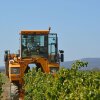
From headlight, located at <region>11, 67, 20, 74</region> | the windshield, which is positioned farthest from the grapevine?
the windshield

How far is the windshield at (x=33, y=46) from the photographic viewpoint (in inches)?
898

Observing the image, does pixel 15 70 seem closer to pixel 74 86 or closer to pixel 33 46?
pixel 33 46

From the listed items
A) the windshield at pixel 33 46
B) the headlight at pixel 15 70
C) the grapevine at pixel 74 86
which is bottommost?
the headlight at pixel 15 70

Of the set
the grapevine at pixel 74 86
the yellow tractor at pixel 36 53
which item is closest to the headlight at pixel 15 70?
the yellow tractor at pixel 36 53

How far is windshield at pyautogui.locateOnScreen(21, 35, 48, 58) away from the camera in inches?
898

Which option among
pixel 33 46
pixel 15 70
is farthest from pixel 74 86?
pixel 33 46

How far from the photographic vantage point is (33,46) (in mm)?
22906

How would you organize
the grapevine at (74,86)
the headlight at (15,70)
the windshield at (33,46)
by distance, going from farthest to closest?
the windshield at (33,46) → the headlight at (15,70) → the grapevine at (74,86)

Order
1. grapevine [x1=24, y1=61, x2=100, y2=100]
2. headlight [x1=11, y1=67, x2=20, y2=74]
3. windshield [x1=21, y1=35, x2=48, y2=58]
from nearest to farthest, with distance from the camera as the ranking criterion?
grapevine [x1=24, y1=61, x2=100, y2=100] < headlight [x1=11, y1=67, x2=20, y2=74] < windshield [x1=21, y1=35, x2=48, y2=58]

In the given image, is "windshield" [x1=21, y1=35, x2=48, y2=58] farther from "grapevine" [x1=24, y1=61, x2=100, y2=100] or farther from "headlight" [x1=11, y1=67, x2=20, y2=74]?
"grapevine" [x1=24, y1=61, x2=100, y2=100]

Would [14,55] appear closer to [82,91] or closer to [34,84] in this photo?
[34,84]

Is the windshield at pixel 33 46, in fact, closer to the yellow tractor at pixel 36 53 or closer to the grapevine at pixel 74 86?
the yellow tractor at pixel 36 53

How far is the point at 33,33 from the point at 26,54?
94 centimetres

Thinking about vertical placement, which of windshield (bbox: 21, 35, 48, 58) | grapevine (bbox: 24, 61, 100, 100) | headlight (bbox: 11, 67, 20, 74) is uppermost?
windshield (bbox: 21, 35, 48, 58)
